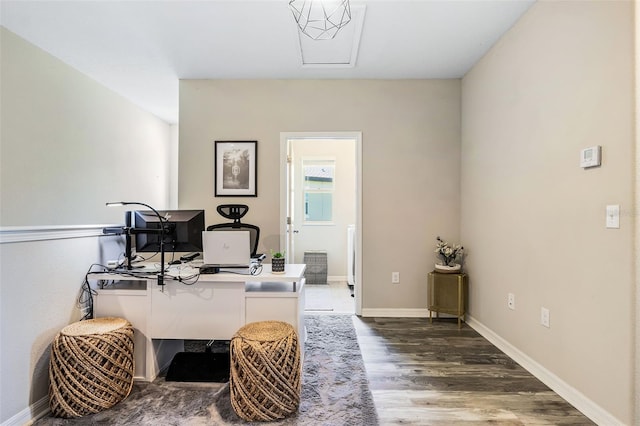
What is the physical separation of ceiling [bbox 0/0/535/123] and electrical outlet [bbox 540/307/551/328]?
7.11 feet

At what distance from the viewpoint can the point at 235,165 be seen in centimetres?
354

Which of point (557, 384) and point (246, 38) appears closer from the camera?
point (557, 384)

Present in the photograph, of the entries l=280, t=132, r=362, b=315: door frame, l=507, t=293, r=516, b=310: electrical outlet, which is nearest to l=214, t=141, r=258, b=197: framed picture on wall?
l=280, t=132, r=362, b=315: door frame

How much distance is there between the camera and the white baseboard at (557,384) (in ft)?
5.58

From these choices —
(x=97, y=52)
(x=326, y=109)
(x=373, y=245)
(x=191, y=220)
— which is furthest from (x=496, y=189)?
(x=97, y=52)

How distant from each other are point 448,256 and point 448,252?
6cm

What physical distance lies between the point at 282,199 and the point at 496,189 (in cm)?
211

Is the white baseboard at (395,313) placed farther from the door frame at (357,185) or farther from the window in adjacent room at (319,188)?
the window in adjacent room at (319,188)

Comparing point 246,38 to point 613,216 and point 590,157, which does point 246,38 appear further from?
point 613,216

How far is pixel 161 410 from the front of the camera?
1.83 metres

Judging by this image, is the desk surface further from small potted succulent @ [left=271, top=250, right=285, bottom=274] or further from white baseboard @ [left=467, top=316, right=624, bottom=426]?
white baseboard @ [left=467, top=316, right=624, bottom=426]

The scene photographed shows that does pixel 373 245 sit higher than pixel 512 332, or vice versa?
pixel 373 245

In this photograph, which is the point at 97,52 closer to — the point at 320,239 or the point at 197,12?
the point at 197,12

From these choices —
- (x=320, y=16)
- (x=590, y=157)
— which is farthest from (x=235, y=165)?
(x=590, y=157)
